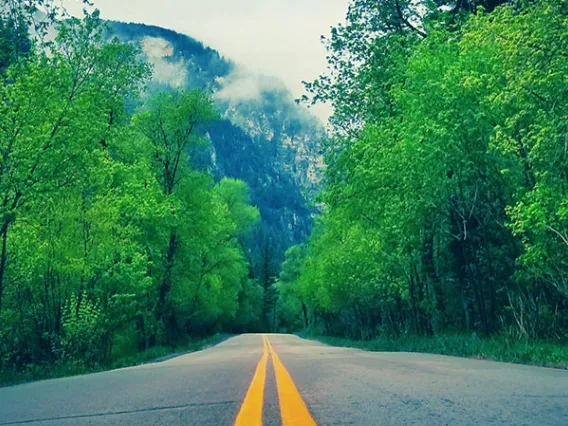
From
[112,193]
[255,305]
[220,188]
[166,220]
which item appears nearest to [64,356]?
[112,193]

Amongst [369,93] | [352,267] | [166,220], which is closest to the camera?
[369,93]

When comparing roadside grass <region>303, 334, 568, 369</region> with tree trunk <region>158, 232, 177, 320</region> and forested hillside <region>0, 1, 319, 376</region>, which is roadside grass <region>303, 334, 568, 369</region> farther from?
tree trunk <region>158, 232, 177, 320</region>

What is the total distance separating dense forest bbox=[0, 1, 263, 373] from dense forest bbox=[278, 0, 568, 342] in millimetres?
7344

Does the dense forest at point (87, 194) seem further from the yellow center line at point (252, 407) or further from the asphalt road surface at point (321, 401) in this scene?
the yellow center line at point (252, 407)

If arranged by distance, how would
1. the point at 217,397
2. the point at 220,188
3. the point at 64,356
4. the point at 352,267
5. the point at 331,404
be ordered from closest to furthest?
the point at 331,404 → the point at 217,397 → the point at 64,356 → the point at 352,267 → the point at 220,188

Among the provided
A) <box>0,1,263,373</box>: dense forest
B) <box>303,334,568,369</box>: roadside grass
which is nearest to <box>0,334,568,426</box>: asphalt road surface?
<box>303,334,568,369</box>: roadside grass

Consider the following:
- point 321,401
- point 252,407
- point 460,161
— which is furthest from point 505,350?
point 252,407

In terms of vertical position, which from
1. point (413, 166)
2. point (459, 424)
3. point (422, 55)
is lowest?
point (459, 424)

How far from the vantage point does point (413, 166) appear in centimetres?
1520

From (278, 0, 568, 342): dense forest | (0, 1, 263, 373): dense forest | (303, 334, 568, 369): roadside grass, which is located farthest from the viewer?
(0, 1, 263, 373): dense forest

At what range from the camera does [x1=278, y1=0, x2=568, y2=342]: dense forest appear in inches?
421

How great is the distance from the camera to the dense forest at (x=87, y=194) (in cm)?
1207

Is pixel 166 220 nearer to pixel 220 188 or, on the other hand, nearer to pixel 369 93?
pixel 369 93

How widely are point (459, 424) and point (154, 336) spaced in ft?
80.0
